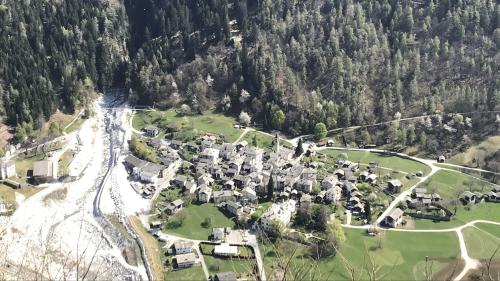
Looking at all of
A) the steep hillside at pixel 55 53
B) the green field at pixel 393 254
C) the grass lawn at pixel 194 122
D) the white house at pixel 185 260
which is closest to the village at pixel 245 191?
the white house at pixel 185 260

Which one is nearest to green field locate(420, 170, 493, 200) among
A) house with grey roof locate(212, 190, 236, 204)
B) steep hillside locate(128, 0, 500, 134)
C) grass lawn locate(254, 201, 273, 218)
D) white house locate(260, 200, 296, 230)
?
steep hillside locate(128, 0, 500, 134)

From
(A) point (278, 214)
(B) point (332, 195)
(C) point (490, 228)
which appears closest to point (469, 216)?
(C) point (490, 228)

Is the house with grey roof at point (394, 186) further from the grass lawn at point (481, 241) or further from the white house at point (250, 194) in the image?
the white house at point (250, 194)

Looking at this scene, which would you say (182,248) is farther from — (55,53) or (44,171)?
(55,53)

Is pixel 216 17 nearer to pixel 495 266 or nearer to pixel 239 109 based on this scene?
pixel 239 109

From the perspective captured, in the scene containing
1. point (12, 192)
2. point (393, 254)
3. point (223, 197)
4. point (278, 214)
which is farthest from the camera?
point (12, 192)

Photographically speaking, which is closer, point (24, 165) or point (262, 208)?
point (262, 208)

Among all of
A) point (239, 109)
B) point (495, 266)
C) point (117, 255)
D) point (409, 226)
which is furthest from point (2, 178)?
point (495, 266)
